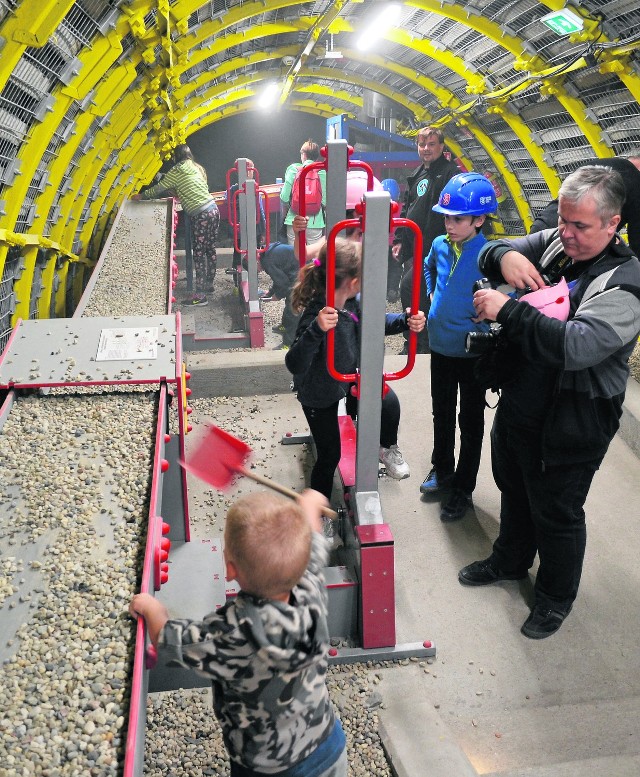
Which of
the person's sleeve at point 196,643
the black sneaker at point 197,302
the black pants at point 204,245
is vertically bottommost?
the person's sleeve at point 196,643

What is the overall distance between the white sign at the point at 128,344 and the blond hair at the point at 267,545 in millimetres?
2031

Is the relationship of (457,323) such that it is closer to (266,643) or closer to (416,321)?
(416,321)

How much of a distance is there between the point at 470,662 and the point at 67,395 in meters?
2.16

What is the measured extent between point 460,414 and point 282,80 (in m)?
11.8

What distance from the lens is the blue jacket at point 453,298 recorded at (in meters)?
3.49

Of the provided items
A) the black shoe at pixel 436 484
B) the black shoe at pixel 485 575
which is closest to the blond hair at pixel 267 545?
the black shoe at pixel 485 575

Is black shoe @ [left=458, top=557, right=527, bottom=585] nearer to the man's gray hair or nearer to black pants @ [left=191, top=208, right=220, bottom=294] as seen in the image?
the man's gray hair

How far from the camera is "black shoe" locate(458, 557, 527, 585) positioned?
3.40 meters

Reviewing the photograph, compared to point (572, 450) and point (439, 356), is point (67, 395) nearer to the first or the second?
point (439, 356)

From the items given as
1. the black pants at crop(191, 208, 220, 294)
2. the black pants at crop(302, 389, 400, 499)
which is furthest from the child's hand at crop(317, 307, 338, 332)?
the black pants at crop(191, 208, 220, 294)

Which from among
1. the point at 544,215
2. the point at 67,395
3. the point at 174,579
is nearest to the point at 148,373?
the point at 67,395

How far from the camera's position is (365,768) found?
245cm

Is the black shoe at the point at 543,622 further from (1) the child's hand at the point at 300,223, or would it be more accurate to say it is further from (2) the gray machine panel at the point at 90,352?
(1) the child's hand at the point at 300,223

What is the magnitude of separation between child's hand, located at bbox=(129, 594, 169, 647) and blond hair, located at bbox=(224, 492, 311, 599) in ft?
1.17
